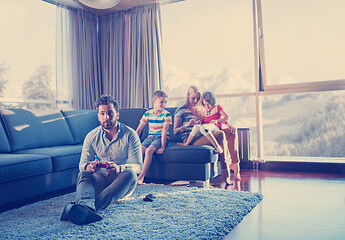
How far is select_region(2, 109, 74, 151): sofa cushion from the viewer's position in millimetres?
3008

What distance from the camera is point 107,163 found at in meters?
2.04

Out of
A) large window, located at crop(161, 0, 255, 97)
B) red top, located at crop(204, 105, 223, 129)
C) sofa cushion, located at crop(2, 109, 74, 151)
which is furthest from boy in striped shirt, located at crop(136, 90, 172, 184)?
large window, located at crop(161, 0, 255, 97)

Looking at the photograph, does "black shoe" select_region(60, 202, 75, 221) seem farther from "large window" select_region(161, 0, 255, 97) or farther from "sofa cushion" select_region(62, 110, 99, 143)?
"large window" select_region(161, 0, 255, 97)

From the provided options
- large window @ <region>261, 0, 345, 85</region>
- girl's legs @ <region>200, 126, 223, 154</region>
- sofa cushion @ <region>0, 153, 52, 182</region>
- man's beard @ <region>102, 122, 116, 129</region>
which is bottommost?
sofa cushion @ <region>0, 153, 52, 182</region>

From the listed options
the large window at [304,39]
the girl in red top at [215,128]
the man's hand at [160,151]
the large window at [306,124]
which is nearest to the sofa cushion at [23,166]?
the man's hand at [160,151]

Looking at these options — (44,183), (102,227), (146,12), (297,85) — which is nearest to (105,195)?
(102,227)

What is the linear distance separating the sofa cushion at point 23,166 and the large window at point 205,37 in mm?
2603

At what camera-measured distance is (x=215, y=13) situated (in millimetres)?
4840

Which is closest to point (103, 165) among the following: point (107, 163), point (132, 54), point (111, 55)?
point (107, 163)

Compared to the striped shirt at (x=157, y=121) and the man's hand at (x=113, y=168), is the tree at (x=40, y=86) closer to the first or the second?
the striped shirt at (x=157, y=121)

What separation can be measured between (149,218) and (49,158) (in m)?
1.18

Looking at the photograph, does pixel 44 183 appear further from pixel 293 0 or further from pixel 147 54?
pixel 293 0

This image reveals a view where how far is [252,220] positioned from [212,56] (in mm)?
3606

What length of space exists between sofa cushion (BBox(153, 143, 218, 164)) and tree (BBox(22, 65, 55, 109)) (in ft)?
7.65
